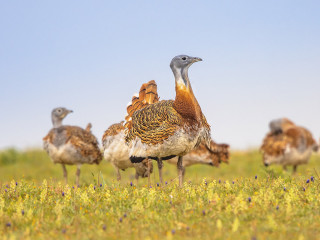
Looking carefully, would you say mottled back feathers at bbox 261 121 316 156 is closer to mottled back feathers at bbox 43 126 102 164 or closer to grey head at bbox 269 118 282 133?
grey head at bbox 269 118 282 133

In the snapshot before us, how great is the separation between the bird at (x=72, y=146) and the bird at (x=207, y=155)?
2.59 meters

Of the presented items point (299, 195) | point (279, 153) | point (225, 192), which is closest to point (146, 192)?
point (225, 192)

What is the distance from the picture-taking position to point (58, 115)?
15.7 m

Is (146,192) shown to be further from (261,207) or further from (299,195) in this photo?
(299,195)

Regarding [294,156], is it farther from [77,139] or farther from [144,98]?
[144,98]

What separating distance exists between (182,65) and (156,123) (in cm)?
141

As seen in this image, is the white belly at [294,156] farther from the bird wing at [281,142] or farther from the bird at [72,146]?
the bird at [72,146]

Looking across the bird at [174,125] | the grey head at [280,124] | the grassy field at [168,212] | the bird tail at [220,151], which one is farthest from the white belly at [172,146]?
the grey head at [280,124]

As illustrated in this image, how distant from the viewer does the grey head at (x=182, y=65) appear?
368 inches

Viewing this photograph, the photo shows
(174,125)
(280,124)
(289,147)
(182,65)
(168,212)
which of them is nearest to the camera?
(168,212)

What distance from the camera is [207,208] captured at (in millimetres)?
6980

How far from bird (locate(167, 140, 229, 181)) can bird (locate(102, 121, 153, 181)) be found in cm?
274

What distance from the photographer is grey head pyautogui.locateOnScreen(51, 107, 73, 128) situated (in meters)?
15.6

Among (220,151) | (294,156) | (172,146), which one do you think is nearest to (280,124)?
(294,156)
